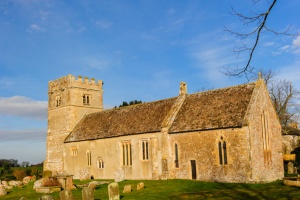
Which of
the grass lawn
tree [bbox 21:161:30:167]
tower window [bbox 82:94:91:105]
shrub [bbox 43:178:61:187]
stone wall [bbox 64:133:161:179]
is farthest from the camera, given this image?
tree [bbox 21:161:30:167]

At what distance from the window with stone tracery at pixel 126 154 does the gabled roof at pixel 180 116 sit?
3.46 ft

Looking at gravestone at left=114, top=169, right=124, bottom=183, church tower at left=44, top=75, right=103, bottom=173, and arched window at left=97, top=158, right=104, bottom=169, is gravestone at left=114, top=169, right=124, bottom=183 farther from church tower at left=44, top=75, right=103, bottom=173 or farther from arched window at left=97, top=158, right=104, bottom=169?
church tower at left=44, top=75, right=103, bottom=173

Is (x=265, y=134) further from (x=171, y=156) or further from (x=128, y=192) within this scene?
(x=128, y=192)

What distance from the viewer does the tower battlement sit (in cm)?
4197

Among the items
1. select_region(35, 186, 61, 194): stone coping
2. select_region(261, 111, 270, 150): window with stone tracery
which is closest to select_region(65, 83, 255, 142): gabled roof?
select_region(261, 111, 270, 150): window with stone tracery

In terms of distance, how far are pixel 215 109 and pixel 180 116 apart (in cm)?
351

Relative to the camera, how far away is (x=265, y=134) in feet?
91.9

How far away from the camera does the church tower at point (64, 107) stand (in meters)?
41.4

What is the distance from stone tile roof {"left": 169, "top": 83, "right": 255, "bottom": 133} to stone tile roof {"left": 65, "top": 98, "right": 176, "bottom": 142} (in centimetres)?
225

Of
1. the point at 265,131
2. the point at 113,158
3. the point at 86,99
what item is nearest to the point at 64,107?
the point at 86,99

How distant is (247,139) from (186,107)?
25.6 feet

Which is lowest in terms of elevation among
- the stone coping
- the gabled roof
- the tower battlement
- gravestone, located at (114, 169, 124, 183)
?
the stone coping

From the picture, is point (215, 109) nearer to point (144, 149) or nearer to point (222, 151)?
point (222, 151)

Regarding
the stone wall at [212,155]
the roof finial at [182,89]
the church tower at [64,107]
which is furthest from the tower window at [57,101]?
the stone wall at [212,155]
